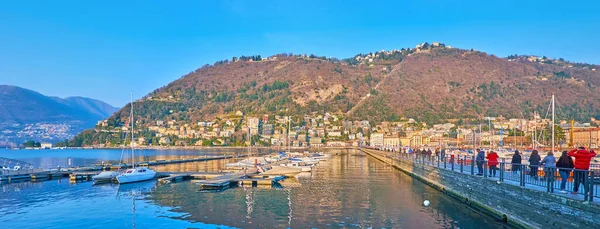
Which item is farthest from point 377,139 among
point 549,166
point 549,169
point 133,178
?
point 549,169

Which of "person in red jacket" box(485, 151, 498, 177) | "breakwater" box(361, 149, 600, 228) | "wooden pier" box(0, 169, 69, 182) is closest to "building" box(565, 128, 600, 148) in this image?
"breakwater" box(361, 149, 600, 228)

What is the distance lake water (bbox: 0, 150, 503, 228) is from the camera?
71.1 feet

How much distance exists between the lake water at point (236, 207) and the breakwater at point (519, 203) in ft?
2.71

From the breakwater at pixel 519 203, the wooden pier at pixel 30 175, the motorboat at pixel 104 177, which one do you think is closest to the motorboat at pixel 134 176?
the motorboat at pixel 104 177

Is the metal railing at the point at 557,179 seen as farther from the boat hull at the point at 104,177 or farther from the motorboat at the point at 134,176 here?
the boat hull at the point at 104,177

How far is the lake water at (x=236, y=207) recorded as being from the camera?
21672 millimetres

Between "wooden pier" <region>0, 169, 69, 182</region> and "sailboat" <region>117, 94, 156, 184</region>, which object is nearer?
"sailboat" <region>117, 94, 156, 184</region>

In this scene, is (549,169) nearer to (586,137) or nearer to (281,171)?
(281,171)

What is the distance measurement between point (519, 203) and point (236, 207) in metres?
14.8

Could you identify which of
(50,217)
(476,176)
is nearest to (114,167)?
(50,217)

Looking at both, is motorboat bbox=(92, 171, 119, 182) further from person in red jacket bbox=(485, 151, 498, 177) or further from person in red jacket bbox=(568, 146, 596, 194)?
person in red jacket bbox=(568, 146, 596, 194)

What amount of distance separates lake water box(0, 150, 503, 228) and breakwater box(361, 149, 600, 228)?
0.82 meters

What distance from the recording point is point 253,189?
115 feet

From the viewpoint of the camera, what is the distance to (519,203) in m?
18.7
